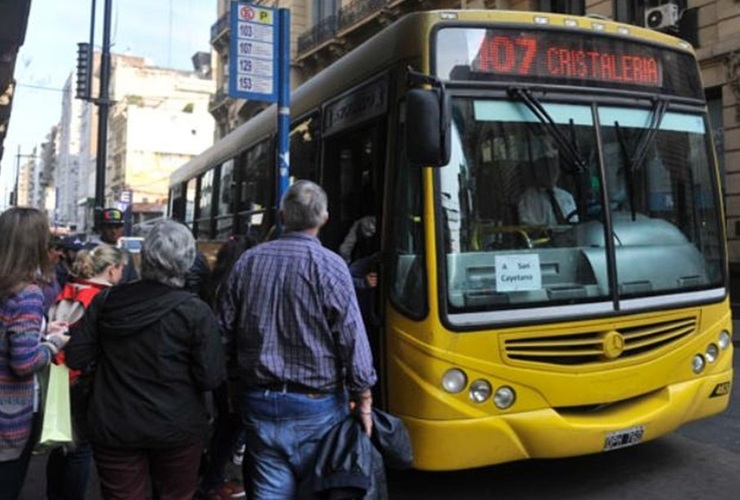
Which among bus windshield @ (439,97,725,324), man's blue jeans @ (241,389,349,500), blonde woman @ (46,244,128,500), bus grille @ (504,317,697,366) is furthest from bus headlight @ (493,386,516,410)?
blonde woman @ (46,244,128,500)

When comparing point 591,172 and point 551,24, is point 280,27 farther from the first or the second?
point 591,172

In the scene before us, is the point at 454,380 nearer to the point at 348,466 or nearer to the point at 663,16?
the point at 348,466

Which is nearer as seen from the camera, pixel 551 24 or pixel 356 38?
pixel 551 24

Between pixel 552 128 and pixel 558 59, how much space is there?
47 centimetres

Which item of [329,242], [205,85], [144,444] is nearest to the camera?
[144,444]

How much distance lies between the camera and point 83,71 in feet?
59.1

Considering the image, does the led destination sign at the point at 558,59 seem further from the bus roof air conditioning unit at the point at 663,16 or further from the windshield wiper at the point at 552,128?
the bus roof air conditioning unit at the point at 663,16

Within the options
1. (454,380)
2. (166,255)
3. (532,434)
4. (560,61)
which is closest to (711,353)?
(532,434)

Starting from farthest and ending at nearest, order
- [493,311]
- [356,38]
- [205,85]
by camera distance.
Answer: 1. [205,85]
2. [356,38]
3. [493,311]

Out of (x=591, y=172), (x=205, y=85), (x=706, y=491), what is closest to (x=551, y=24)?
(x=591, y=172)

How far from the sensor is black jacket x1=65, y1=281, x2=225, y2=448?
3018mm

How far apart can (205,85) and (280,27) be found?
71463mm

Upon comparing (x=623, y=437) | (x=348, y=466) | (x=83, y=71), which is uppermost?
(x=83, y=71)

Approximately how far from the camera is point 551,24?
4.70 meters
